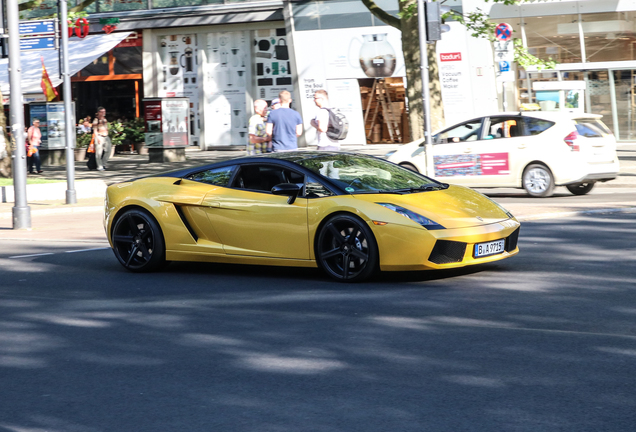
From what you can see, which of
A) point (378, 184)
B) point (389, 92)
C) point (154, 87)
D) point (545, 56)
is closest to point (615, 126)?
point (545, 56)

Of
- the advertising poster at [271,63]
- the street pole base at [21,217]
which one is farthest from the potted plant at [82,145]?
the street pole base at [21,217]

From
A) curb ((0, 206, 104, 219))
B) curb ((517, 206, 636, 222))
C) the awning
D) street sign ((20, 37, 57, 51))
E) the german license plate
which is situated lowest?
the german license plate

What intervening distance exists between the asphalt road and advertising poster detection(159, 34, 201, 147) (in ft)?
81.7

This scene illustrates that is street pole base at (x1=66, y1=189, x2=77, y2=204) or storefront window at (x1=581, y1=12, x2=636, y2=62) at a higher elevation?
storefront window at (x1=581, y1=12, x2=636, y2=62)

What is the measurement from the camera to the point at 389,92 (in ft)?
102

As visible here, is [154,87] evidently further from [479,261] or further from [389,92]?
[479,261]

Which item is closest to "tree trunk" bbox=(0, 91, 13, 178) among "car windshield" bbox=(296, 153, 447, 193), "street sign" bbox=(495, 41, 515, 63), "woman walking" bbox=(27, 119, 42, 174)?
"woman walking" bbox=(27, 119, 42, 174)

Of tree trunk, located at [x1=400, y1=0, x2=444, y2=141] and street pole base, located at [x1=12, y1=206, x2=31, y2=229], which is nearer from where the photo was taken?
street pole base, located at [x1=12, y1=206, x2=31, y2=229]

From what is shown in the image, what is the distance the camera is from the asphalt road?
189 inches

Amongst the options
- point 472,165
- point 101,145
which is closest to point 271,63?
point 101,145

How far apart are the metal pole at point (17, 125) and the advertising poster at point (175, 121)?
14.0 metres

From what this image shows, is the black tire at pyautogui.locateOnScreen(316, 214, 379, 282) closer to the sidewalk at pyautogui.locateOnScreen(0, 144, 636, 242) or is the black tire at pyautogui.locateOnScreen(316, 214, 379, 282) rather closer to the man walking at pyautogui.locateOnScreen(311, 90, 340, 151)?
the sidewalk at pyautogui.locateOnScreen(0, 144, 636, 242)

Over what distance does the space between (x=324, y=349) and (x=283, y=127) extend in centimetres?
910

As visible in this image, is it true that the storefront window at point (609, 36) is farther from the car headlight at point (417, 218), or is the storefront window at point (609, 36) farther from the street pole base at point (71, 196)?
the car headlight at point (417, 218)
